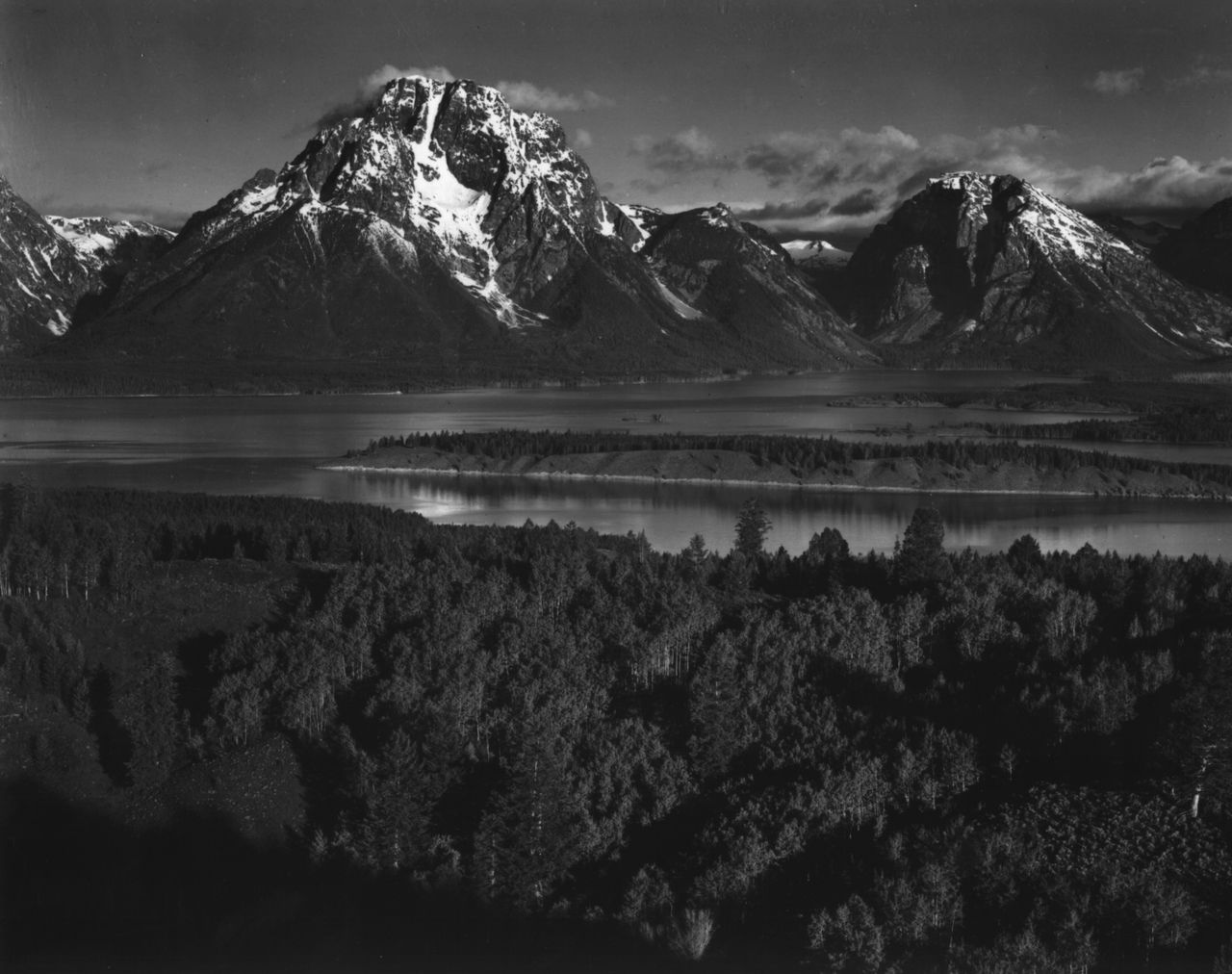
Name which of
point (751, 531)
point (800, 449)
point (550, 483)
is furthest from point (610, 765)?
point (800, 449)

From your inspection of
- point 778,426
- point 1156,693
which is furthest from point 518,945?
point 778,426

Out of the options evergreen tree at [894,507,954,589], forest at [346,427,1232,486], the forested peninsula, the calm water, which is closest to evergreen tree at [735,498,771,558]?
the calm water

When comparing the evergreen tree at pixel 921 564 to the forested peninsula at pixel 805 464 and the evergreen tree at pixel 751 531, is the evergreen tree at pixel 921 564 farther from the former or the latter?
the forested peninsula at pixel 805 464

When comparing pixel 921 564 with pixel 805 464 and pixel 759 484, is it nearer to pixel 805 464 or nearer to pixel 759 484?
pixel 759 484

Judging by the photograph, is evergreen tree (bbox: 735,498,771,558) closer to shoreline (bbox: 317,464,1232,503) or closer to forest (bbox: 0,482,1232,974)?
forest (bbox: 0,482,1232,974)

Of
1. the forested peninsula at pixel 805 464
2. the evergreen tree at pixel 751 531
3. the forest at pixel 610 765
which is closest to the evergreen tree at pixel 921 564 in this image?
A: the forest at pixel 610 765
